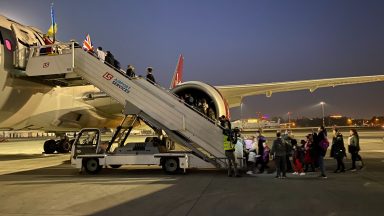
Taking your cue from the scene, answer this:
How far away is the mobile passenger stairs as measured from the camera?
10367 millimetres

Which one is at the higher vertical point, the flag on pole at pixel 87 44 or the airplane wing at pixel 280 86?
the flag on pole at pixel 87 44

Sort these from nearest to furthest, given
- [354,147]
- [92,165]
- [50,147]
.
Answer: [92,165] < [354,147] < [50,147]

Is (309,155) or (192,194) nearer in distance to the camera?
(192,194)

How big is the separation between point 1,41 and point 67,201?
6070 mm

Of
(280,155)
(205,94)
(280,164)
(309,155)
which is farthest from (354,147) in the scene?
(205,94)

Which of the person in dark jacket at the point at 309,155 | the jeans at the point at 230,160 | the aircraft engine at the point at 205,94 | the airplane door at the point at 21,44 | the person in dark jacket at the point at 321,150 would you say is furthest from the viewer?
the aircraft engine at the point at 205,94

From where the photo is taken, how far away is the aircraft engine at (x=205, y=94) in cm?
1253

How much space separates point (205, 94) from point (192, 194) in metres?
6.22

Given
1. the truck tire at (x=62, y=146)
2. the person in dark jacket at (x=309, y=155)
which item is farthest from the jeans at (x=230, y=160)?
the truck tire at (x=62, y=146)

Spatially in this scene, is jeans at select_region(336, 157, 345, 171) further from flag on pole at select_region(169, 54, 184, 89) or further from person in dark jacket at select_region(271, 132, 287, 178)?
flag on pole at select_region(169, 54, 184, 89)

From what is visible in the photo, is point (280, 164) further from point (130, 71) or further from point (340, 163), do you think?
point (130, 71)

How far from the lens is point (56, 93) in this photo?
46.0 feet

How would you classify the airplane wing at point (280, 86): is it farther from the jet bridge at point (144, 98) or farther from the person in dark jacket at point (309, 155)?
the jet bridge at point (144, 98)

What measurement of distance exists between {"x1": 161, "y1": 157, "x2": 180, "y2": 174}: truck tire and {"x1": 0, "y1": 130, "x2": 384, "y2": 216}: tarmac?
0.21 metres
